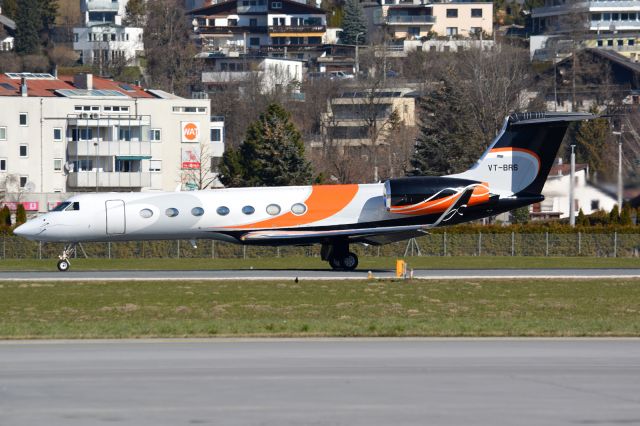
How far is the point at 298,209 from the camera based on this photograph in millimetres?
43750

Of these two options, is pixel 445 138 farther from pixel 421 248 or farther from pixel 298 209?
pixel 298 209

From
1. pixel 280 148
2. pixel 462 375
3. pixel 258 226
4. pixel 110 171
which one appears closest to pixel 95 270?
pixel 258 226

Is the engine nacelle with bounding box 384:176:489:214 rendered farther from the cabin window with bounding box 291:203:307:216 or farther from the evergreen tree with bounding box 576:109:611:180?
the evergreen tree with bounding box 576:109:611:180

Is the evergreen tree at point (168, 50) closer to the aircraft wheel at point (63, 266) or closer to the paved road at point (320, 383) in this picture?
the aircraft wheel at point (63, 266)

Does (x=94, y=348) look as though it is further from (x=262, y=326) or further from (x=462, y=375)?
(x=462, y=375)

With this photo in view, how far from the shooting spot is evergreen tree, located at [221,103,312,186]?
7944cm

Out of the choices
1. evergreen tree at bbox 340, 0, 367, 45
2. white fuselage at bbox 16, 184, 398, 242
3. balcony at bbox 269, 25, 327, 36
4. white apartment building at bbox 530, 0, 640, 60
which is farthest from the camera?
evergreen tree at bbox 340, 0, 367, 45

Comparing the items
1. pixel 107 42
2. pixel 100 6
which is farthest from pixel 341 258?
pixel 100 6

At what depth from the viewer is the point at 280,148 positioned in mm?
79875

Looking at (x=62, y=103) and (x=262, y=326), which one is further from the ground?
(x=62, y=103)

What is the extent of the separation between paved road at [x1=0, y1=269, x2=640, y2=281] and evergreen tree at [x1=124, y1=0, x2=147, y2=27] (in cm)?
12841

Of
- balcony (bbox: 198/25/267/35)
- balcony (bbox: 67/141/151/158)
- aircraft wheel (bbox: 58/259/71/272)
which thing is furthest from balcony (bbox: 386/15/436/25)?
aircraft wheel (bbox: 58/259/71/272)

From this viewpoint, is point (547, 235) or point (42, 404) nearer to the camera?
point (42, 404)

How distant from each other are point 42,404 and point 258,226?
2551cm
